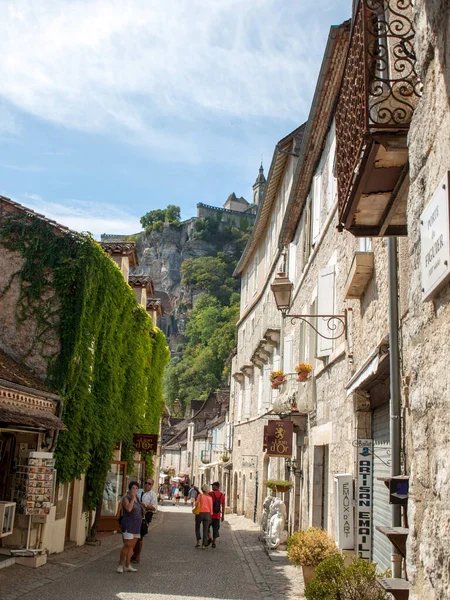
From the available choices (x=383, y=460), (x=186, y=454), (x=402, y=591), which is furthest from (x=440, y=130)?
(x=186, y=454)

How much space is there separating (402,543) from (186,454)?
2317 inches

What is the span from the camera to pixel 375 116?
4.35m

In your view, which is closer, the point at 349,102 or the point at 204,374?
the point at 349,102

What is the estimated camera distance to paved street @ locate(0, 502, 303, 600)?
8656mm

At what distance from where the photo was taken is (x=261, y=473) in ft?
71.2

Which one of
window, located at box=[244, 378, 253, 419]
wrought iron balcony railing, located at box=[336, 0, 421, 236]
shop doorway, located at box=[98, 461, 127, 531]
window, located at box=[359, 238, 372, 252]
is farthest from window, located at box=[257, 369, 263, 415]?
wrought iron balcony railing, located at box=[336, 0, 421, 236]

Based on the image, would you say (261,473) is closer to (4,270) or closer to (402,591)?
(4,270)

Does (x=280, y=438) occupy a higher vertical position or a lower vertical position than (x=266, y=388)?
lower

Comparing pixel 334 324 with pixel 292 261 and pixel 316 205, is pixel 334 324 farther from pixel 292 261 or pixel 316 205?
pixel 292 261

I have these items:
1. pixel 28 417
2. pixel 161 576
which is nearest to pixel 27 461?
pixel 28 417

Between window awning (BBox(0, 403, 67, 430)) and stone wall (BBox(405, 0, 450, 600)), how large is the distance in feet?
22.5

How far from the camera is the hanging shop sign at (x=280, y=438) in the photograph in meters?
14.0

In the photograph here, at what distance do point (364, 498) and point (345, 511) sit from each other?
0.28m

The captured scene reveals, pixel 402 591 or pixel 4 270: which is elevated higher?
pixel 4 270
